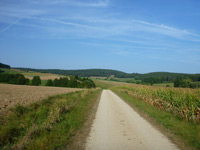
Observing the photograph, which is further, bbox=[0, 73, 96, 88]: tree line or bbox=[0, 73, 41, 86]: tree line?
bbox=[0, 73, 96, 88]: tree line

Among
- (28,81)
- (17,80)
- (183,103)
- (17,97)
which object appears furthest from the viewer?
(28,81)

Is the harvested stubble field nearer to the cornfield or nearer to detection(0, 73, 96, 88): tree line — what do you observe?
the cornfield

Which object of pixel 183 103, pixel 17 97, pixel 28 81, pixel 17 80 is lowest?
pixel 28 81

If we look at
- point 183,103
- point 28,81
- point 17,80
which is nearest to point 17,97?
point 183,103

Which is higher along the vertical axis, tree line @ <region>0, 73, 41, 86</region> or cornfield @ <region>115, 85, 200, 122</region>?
cornfield @ <region>115, 85, 200, 122</region>

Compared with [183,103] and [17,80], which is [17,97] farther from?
[17,80]

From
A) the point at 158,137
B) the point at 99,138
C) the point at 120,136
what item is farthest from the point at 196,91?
the point at 99,138

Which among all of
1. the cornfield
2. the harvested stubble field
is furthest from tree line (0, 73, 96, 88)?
the cornfield

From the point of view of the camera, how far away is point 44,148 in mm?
5562

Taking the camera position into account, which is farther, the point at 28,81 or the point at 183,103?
the point at 28,81

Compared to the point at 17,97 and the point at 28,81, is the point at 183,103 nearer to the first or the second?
the point at 17,97

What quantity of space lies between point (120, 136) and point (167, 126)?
3.46 meters

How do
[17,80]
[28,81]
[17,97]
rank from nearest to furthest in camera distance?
[17,97], [17,80], [28,81]

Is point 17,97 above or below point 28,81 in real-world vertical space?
above
